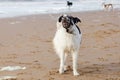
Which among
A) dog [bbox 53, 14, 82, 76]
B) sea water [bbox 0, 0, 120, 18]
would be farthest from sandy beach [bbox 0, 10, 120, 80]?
sea water [bbox 0, 0, 120, 18]

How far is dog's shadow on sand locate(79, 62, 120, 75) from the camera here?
758cm

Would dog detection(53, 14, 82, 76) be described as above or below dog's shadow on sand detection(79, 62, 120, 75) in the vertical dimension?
above

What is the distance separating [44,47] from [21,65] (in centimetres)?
228

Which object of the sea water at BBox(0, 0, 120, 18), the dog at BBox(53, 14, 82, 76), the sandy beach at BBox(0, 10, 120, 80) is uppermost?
the dog at BBox(53, 14, 82, 76)

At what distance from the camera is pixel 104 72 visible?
24.8ft

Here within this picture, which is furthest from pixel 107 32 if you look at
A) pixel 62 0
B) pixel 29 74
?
pixel 62 0

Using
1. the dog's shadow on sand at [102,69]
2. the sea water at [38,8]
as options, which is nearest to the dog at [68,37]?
the dog's shadow on sand at [102,69]

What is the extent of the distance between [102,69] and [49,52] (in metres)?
2.32

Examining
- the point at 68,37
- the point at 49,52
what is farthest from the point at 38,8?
the point at 68,37

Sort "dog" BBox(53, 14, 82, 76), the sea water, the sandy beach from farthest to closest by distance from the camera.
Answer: the sea water < the sandy beach < "dog" BBox(53, 14, 82, 76)

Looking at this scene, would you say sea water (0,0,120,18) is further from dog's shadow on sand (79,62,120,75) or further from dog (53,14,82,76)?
dog (53,14,82,76)

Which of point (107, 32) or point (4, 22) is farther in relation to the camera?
point (4, 22)

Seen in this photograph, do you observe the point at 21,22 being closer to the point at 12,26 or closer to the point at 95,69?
the point at 12,26

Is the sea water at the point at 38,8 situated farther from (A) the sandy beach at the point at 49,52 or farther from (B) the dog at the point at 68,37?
(B) the dog at the point at 68,37
